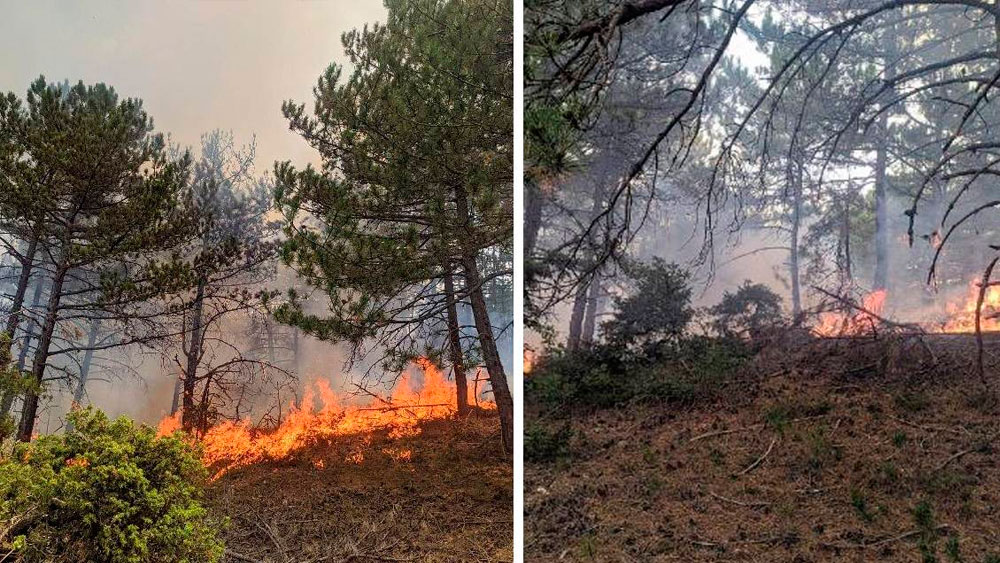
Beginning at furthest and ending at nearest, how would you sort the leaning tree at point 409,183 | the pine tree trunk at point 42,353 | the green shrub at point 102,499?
1. the leaning tree at point 409,183
2. the pine tree trunk at point 42,353
3. the green shrub at point 102,499

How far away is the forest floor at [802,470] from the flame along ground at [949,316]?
0.06 metres

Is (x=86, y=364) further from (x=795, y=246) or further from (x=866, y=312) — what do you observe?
(x=866, y=312)

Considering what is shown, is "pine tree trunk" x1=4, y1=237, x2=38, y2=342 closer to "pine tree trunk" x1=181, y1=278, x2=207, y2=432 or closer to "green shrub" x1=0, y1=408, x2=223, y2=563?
"green shrub" x1=0, y1=408, x2=223, y2=563

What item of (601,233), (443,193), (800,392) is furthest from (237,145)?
(800,392)

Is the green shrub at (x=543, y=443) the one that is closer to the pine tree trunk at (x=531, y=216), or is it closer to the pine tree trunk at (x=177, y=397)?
the pine tree trunk at (x=531, y=216)

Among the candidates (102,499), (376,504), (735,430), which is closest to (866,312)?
(735,430)

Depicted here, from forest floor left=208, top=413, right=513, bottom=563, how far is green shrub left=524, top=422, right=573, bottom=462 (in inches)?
13.7

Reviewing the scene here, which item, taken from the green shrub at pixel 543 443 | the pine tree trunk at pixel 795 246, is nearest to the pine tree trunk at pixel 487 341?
the green shrub at pixel 543 443

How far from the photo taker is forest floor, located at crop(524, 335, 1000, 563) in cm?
238

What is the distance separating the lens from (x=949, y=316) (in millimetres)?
2484

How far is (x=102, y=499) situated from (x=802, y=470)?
8.28ft

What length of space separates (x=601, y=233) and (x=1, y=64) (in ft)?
8.13

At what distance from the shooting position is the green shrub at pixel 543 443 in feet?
10.1

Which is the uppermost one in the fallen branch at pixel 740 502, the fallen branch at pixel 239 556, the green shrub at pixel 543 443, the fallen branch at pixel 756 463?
the green shrub at pixel 543 443
